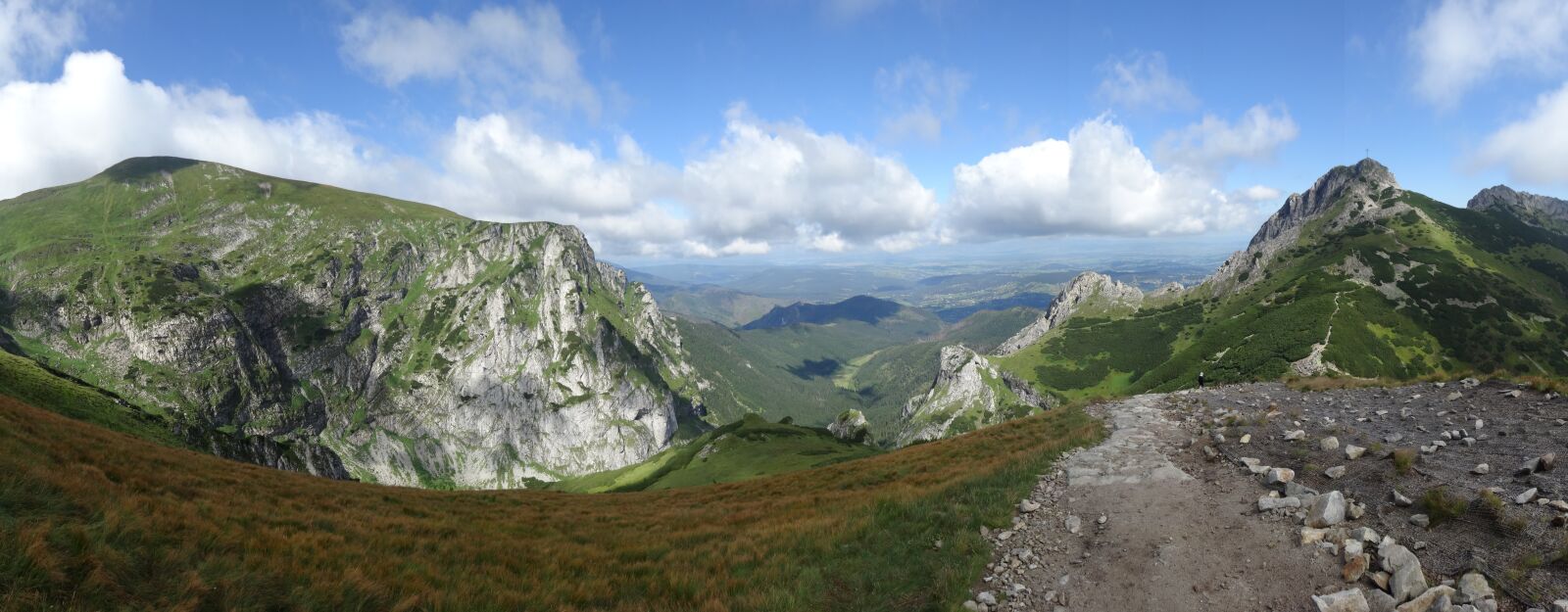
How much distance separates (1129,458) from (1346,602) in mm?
10543

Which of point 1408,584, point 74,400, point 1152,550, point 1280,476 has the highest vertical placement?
point 1408,584

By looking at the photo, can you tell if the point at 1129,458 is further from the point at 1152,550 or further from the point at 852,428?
the point at 852,428

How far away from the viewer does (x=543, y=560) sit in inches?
477

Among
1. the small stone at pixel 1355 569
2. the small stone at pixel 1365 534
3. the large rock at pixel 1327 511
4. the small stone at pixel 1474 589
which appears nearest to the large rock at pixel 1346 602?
the small stone at pixel 1355 569

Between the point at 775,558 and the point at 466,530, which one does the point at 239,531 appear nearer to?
the point at 466,530

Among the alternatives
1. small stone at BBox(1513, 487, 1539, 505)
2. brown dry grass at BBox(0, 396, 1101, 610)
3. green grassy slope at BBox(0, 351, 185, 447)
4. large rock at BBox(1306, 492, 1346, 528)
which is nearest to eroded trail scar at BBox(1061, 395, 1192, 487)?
brown dry grass at BBox(0, 396, 1101, 610)

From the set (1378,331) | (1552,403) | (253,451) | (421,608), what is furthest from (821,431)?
(1378,331)

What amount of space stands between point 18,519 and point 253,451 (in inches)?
6310

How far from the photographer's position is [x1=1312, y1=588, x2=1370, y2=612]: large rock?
7844 millimetres

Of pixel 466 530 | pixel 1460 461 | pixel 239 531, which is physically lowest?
pixel 466 530

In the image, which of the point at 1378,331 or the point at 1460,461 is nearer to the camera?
the point at 1460,461

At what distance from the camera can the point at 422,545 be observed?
11969mm

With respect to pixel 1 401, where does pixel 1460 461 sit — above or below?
below

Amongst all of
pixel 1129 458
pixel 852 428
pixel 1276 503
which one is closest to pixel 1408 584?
pixel 1276 503
